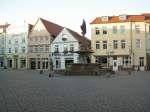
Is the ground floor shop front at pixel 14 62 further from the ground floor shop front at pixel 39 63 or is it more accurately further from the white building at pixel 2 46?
the ground floor shop front at pixel 39 63

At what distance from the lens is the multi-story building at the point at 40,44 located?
6038cm

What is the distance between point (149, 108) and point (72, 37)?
163 ft

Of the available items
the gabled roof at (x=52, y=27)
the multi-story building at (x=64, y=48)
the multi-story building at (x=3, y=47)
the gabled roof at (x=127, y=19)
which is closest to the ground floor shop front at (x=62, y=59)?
the multi-story building at (x=64, y=48)

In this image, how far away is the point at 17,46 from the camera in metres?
66.5

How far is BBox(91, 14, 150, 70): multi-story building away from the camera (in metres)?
50.7

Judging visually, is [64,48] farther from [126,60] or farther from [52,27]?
[126,60]

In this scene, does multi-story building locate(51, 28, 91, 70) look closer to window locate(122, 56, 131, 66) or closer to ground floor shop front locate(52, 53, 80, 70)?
ground floor shop front locate(52, 53, 80, 70)

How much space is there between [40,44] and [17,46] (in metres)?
8.18

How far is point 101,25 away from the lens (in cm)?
5397

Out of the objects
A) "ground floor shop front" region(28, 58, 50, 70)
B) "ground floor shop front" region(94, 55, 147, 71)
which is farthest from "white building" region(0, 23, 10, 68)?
"ground floor shop front" region(94, 55, 147, 71)

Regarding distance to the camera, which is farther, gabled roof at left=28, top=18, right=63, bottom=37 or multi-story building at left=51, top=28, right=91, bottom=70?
gabled roof at left=28, top=18, right=63, bottom=37

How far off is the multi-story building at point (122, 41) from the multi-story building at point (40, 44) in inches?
455

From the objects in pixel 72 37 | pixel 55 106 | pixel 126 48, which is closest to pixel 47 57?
pixel 72 37

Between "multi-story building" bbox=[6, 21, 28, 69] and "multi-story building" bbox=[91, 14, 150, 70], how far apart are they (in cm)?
1903
